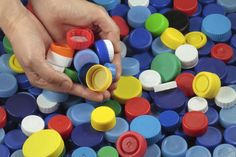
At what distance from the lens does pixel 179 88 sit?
1278 mm

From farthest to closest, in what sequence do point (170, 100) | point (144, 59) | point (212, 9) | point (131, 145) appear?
point (212, 9) < point (144, 59) < point (170, 100) < point (131, 145)

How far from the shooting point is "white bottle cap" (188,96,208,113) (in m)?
1.22

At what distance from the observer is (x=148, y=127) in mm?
1188

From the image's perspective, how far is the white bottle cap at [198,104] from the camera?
4.00ft

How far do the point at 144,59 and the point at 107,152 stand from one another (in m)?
0.32

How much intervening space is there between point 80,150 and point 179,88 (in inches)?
11.7

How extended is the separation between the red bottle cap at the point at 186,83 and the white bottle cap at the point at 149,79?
0.05 meters

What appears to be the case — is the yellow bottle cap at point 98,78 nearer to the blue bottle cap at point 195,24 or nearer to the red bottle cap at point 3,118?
the red bottle cap at point 3,118

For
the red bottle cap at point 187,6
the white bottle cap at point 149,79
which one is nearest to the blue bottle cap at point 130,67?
the white bottle cap at point 149,79

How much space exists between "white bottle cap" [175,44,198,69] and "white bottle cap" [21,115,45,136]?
390mm

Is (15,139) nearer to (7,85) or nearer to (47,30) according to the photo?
(7,85)

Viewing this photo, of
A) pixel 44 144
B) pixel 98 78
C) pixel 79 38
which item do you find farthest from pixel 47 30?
pixel 44 144

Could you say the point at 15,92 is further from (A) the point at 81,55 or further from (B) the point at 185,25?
(B) the point at 185,25

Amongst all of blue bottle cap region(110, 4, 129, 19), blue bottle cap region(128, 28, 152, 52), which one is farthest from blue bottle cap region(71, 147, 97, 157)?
blue bottle cap region(110, 4, 129, 19)
